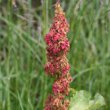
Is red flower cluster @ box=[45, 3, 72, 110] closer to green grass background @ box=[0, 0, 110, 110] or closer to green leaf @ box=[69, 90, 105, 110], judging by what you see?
green leaf @ box=[69, 90, 105, 110]

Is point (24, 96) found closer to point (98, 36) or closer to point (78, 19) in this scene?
point (78, 19)

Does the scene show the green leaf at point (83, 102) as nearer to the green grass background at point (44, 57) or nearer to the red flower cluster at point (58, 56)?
the red flower cluster at point (58, 56)

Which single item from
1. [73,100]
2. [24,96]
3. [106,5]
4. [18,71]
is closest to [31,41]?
[18,71]

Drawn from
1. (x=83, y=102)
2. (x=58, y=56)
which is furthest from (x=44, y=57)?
(x=58, y=56)

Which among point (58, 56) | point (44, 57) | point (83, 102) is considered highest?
point (58, 56)

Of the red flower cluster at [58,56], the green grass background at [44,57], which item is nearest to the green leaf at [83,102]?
the red flower cluster at [58,56]

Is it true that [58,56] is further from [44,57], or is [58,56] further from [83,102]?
[44,57]
